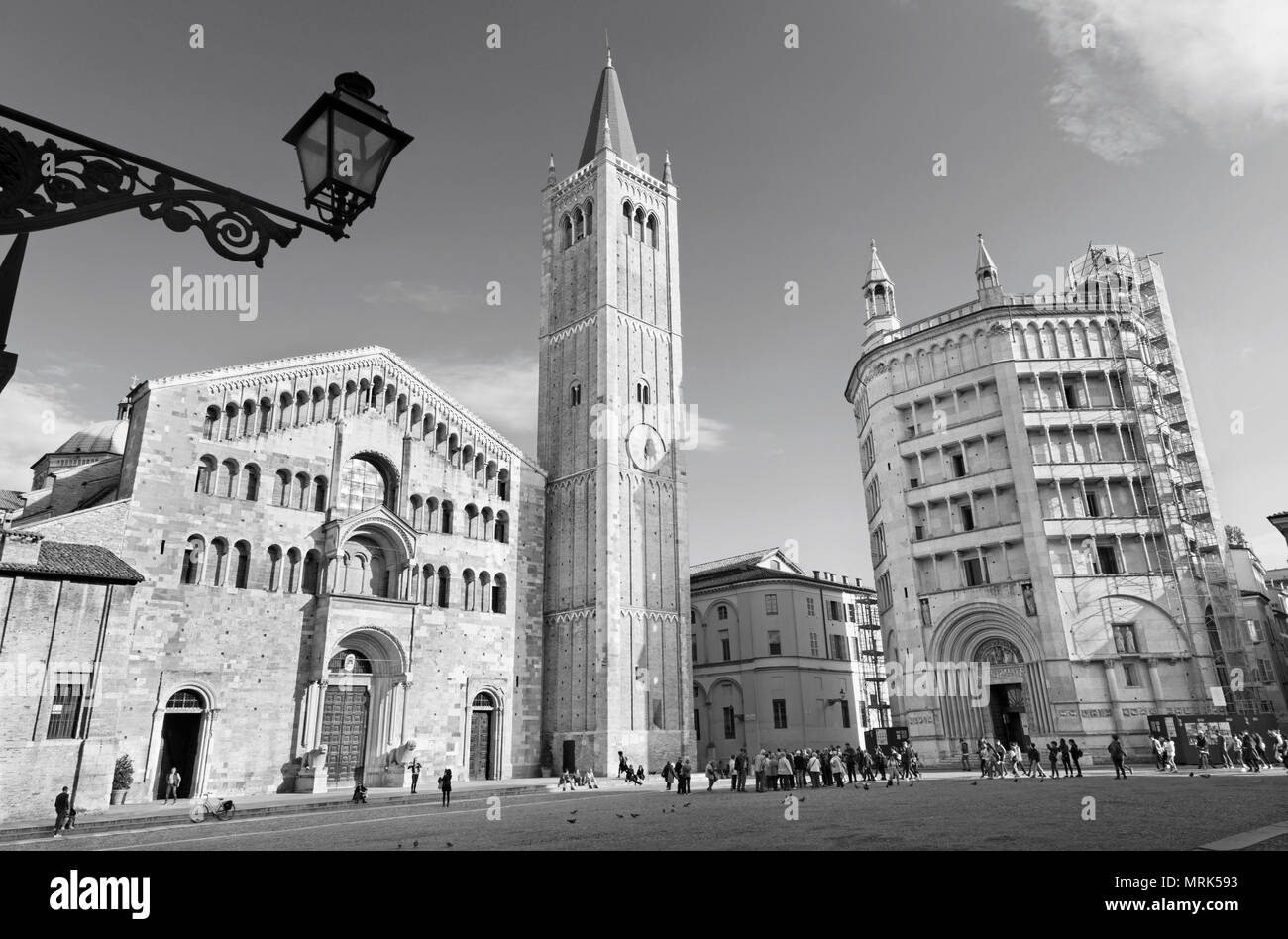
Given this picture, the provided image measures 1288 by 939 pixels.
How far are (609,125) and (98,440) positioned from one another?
42117mm

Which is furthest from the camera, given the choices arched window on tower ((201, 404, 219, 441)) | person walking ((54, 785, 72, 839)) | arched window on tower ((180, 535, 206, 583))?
arched window on tower ((201, 404, 219, 441))

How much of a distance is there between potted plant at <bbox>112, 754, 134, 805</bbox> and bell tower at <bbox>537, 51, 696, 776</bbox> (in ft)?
60.6

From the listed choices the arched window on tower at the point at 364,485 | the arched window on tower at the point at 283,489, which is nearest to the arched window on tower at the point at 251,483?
the arched window on tower at the point at 283,489

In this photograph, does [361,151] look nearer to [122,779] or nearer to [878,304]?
[122,779]

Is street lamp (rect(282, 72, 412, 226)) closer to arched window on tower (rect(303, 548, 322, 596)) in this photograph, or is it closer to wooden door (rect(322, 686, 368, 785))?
arched window on tower (rect(303, 548, 322, 596))

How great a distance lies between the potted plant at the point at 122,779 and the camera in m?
26.7

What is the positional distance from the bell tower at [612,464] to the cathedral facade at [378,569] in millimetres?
149

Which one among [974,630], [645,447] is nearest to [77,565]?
[645,447]

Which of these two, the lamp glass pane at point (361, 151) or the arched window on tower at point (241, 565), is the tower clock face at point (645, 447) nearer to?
the arched window on tower at point (241, 565)

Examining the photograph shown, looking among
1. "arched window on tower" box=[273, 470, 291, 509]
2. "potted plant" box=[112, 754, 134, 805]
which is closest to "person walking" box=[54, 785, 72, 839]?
"potted plant" box=[112, 754, 134, 805]

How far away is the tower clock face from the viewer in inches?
1764

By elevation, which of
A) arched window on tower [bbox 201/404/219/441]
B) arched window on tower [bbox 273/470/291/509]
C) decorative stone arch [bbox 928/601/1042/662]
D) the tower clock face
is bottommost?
decorative stone arch [bbox 928/601/1042/662]

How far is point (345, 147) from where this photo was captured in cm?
477

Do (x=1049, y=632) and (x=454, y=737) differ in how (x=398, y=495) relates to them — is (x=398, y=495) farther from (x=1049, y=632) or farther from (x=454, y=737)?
(x=1049, y=632)
